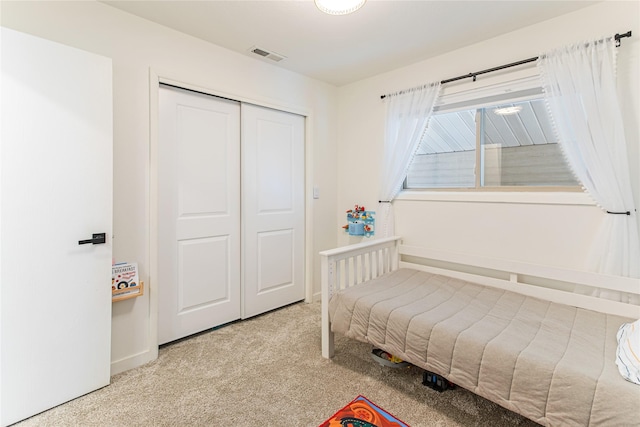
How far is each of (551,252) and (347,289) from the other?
4.72 feet

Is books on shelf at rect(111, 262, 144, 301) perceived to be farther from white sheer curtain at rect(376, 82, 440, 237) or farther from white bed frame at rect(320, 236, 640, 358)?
white sheer curtain at rect(376, 82, 440, 237)

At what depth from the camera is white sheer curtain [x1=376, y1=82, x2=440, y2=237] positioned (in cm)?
268

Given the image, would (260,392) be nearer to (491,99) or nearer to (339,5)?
(339,5)

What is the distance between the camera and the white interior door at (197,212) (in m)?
2.30

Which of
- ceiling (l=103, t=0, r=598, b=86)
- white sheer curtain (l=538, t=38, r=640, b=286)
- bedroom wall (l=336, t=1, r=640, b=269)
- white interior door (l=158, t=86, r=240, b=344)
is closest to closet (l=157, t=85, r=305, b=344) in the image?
white interior door (l=158, t=86, r=240, b=344)

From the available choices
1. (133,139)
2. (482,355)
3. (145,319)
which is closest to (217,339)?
(145,319)

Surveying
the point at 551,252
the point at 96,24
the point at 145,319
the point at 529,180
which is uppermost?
the point at 96,24

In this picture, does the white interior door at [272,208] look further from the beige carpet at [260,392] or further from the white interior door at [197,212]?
the beige carpet at [260,392]

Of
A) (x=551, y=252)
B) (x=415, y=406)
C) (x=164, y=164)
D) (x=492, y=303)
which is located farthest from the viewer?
(x=164, y=164)

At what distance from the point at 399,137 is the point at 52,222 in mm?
2573

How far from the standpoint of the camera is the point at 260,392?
179 centimetres

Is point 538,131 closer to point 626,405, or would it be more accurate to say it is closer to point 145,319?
point 626,405

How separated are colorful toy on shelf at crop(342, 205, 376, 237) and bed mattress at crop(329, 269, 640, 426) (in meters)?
0.94

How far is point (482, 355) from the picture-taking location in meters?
1.42
